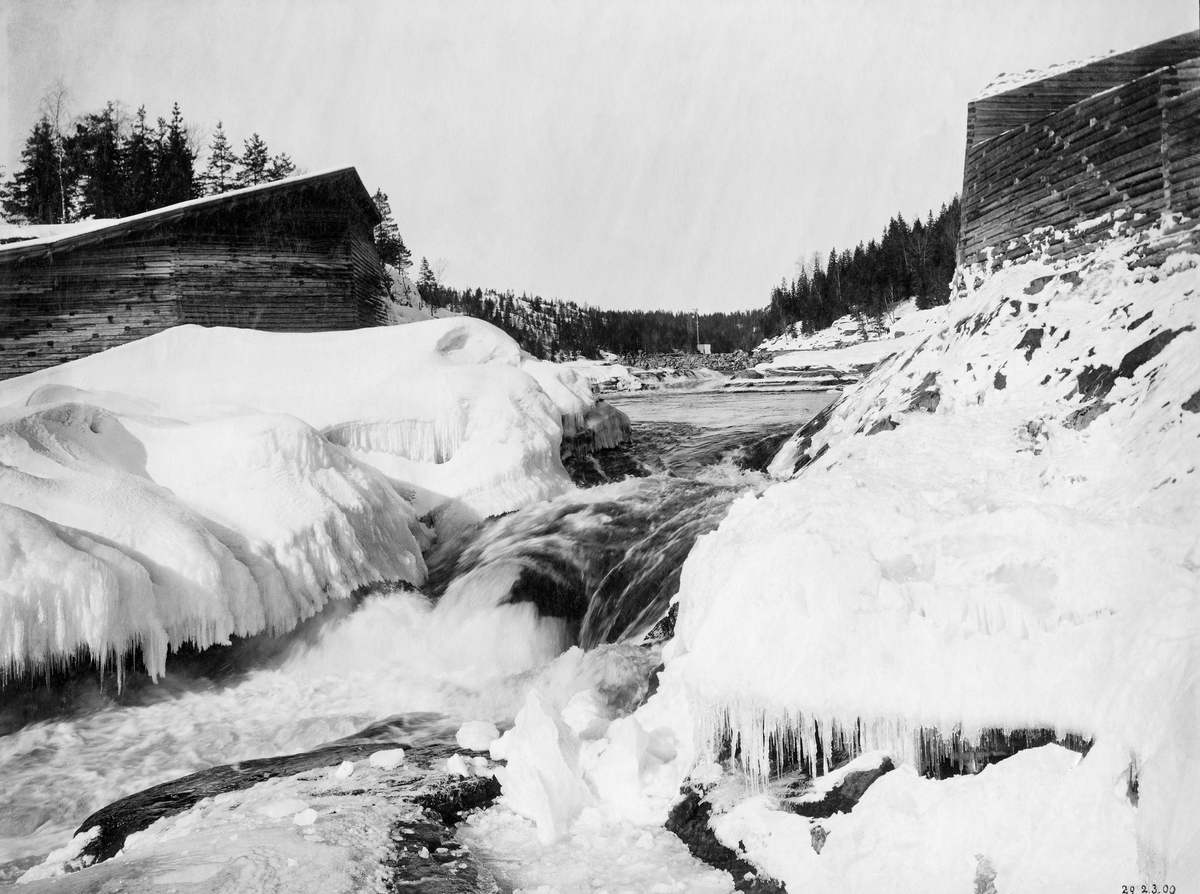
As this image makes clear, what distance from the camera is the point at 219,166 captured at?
→ 43.0 metres

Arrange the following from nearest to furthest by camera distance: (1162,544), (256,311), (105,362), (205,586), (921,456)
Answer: (1162,544), (921,456), (205,586), (105,362), (256,311)

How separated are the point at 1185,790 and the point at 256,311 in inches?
743

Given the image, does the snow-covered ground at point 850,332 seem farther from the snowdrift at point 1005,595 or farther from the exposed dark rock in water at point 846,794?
the exposed dark rock in water at point 846,794

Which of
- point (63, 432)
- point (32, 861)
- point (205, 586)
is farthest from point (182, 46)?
point (32, 861)

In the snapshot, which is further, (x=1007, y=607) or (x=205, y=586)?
(x=205, y=586)

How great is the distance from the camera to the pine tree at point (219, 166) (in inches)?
1649

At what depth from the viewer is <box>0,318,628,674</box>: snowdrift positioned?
5195 millimetres

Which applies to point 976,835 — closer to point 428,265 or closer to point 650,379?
point 650,379

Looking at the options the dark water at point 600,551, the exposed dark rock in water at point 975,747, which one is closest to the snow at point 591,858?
the exposed dark rock in water at point 975,747

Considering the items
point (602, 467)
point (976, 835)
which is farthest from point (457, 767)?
point (602, 467)

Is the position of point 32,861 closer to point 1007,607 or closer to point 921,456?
point 1007,607

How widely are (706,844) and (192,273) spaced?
17.9 meters

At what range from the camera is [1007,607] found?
2.82 meters

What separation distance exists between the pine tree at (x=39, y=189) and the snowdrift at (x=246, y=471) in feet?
83.6
